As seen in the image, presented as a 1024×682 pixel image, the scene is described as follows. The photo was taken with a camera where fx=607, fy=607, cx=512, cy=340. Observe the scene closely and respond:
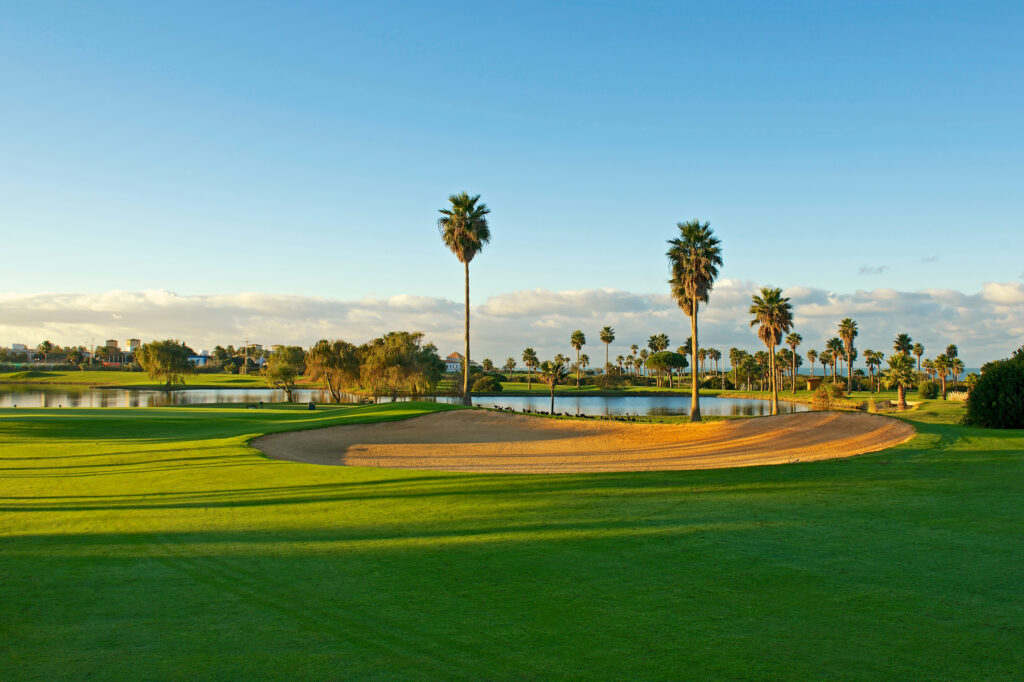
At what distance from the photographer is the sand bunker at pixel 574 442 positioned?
20.7 m

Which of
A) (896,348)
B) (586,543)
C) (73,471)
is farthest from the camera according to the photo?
(896,348)

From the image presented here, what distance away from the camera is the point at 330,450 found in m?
23.4

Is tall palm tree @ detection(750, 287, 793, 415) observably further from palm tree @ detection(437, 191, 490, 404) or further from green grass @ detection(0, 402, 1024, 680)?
green grass @ detection(0, 402, 1024, 680)

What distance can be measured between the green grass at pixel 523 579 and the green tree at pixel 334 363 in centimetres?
5770

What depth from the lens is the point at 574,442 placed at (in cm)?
2772

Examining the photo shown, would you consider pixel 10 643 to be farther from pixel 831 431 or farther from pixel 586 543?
pixel 831 431

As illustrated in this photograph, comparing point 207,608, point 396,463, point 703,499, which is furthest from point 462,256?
point 207,608

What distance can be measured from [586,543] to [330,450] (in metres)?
17.8

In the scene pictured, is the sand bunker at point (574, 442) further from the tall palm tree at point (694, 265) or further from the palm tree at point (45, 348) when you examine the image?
the palm tree at point (45, 348)

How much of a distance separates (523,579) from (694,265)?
36.9 m

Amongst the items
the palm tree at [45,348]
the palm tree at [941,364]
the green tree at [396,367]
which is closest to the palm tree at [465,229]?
the green tree at [396,367]

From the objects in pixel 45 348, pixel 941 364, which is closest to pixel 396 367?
pixel 941 364

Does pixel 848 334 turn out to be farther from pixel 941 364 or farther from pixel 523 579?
pixel 523 579

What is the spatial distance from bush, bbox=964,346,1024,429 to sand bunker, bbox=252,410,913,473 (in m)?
2.38
